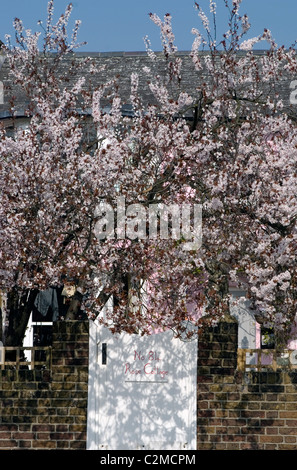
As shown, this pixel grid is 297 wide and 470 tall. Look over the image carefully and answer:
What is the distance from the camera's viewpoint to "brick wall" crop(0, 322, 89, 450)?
13.6 meters

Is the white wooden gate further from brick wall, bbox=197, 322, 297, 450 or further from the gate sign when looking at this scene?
brick wall, bbox=197, 322, 297, 450

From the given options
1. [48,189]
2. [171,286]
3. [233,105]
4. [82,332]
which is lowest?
[82,332]

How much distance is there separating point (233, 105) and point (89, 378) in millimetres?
7091

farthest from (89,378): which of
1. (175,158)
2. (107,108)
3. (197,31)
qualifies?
(107,108)

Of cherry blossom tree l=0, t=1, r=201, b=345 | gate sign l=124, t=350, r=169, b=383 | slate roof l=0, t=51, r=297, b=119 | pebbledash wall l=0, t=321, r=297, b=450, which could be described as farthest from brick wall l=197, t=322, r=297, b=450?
slate roof l=0, t=51, r=297, b=119

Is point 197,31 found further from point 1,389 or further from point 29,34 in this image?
point 1,389

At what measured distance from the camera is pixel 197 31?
1845 centimetres

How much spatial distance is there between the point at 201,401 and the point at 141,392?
3.08 feet

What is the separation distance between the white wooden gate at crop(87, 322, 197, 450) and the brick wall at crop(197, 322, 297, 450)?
0.63ft

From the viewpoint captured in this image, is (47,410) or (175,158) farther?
(175,158)

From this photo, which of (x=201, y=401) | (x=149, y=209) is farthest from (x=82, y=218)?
(x=201, y=401)

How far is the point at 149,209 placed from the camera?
16.3m

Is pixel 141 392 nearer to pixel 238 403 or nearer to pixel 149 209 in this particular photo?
pixel 238 403

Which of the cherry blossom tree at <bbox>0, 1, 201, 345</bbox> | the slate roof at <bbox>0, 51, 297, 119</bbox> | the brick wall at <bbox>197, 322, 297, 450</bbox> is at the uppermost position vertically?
the slate roof at <bbox>0, 51, 297, 119</bbox>
